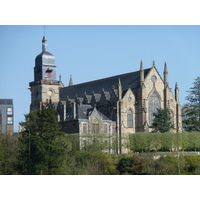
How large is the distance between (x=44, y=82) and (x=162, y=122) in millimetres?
25942

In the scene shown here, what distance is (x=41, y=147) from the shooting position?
61250 millimetres

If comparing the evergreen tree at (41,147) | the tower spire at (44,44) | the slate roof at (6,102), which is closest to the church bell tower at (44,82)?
the tower spire at (44,44)

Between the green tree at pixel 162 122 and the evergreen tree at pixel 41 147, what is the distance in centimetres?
2684

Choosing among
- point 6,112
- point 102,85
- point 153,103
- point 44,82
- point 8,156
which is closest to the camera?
point 8,156

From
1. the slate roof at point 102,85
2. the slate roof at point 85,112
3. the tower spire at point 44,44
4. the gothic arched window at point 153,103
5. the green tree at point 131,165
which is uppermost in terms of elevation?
the tower spire at point 44,44

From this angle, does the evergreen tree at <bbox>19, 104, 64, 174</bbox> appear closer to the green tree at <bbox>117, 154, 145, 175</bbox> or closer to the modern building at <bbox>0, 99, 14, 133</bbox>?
the green tree at <bbox>117, 154, 145, 175</bbox>

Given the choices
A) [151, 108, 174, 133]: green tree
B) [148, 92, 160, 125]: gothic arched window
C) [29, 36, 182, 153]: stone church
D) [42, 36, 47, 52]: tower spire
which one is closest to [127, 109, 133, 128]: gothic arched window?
[29, 36, 182, 153]: stone church

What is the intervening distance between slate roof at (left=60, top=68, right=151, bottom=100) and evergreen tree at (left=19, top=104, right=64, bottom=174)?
106 feet

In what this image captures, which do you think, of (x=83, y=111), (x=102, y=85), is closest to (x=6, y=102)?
(x=102, y=85)

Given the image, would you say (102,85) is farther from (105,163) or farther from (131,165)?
(131,165)

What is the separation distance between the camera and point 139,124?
306 feet

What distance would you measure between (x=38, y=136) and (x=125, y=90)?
33368 mm

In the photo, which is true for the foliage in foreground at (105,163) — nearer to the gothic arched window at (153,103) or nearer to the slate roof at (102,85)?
the gothic arched window at (153,103)

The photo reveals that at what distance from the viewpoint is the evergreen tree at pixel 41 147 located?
6062 cm
